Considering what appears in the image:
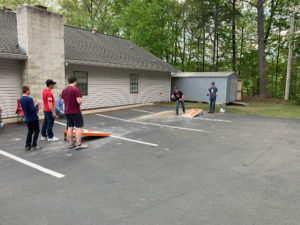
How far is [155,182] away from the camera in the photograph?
440 cm

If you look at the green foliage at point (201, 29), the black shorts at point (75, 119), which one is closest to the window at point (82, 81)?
the black shorts at point (75, 119)

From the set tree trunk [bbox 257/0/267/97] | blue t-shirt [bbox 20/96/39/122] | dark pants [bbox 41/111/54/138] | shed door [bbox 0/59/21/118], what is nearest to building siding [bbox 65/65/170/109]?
shed door [bbox 0/59/21/118]

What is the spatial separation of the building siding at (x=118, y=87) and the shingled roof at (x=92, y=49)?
707 mm

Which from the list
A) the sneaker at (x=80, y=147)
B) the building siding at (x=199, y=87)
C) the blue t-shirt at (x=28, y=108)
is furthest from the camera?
the building siding at (x=199, y=87)

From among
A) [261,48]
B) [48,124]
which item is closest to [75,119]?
[48,124]

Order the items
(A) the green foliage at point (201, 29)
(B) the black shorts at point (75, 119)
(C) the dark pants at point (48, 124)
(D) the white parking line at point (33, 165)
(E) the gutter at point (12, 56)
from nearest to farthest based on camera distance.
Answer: (D) the white parking line at point (33, 165) → (B) the black shorts at point (75, 119) → (C) the dark pants at point (48, 124) → (E) the gutter at point (12, 56) → (A) the green foliage at point (201, 29)

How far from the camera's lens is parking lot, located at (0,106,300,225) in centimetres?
328

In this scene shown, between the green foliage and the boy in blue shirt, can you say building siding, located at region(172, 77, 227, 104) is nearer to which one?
the green foliage

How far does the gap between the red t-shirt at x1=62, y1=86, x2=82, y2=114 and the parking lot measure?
1143mm

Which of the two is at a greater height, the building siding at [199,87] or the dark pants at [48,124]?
the building siding at [199,87]

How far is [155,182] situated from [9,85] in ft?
32.0

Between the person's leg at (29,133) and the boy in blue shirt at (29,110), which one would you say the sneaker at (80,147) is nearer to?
the boy in blue shirt at (29,110)

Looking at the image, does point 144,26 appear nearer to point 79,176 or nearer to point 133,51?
point 133,51

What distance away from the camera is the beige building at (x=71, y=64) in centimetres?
1096
